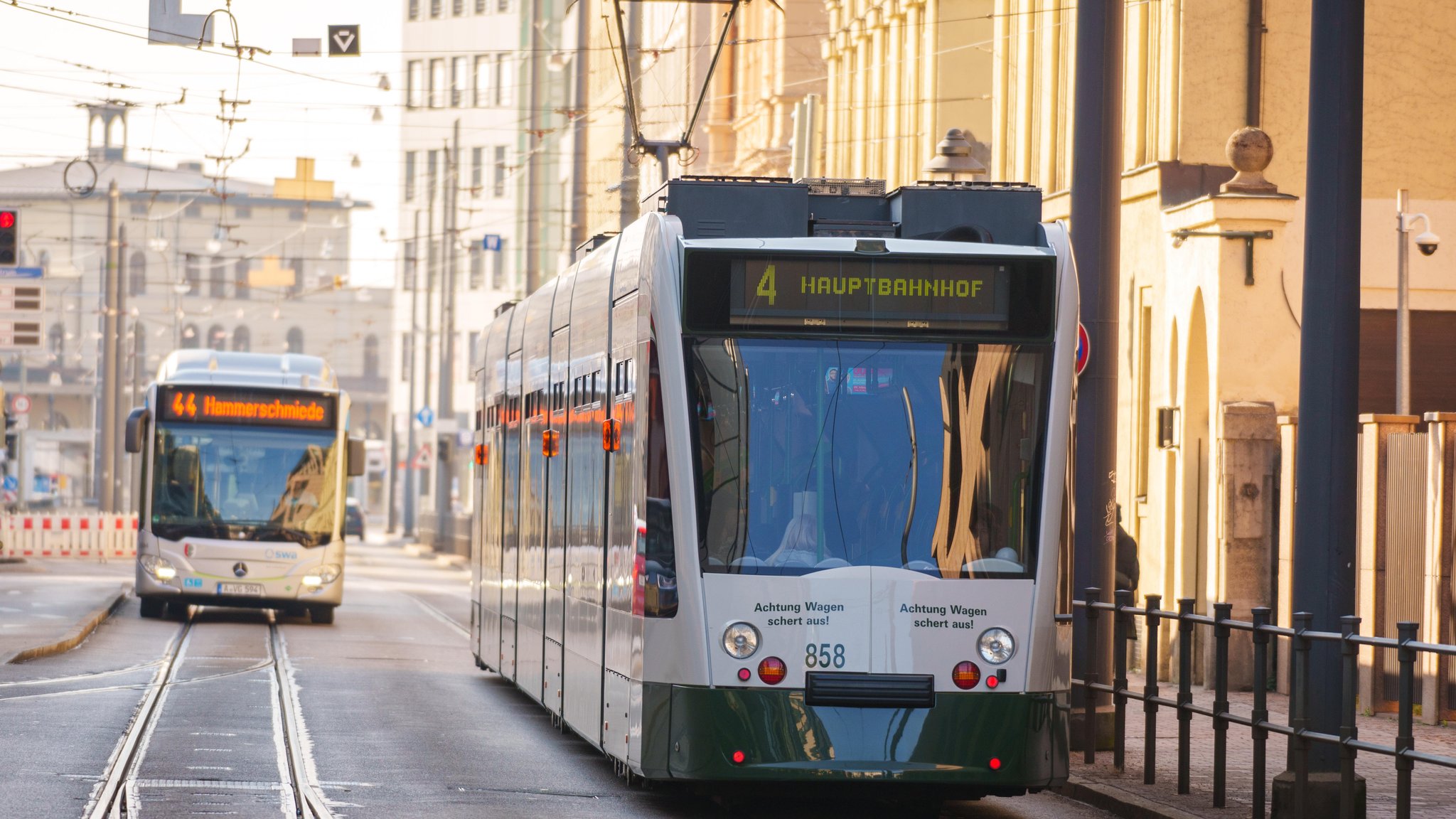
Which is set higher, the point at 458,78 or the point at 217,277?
the point at 458,78

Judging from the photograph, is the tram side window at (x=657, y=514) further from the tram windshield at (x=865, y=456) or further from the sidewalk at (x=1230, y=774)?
the sidewalk at (x=1230, y=774)

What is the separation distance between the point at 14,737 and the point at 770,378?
20.5 ft

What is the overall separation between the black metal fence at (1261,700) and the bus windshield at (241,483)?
15.5 m

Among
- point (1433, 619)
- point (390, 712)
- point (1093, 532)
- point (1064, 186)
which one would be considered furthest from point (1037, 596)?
point (1064, 186)

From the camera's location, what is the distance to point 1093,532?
15055 mm

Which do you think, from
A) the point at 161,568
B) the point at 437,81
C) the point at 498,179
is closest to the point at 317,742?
the point at 161,568

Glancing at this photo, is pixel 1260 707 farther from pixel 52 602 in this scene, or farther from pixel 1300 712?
pixel 52 602

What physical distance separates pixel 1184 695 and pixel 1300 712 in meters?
1.62

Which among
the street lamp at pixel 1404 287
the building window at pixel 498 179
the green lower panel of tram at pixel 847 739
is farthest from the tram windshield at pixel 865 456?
the building window at pixel 498 179

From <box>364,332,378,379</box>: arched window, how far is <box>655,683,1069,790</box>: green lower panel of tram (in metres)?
116

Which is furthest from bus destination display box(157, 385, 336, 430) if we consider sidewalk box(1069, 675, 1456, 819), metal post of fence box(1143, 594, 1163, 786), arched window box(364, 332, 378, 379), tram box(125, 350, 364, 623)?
arched window box(364, 332, 378, 379)

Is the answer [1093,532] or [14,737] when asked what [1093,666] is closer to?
[1093,532]

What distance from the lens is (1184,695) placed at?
12703mm

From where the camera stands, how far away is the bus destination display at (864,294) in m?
11.3
